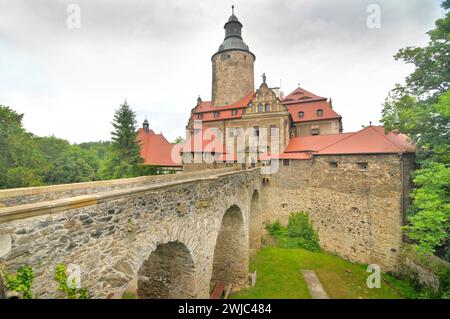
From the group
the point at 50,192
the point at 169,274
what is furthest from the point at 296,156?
the point at 50,192

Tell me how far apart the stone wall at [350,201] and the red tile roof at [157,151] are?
14.8 meters

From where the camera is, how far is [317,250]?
16.9 m

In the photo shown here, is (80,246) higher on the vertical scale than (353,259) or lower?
higher

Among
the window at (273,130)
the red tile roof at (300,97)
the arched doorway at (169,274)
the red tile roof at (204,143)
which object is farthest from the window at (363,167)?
the arched doorway at (169,274)

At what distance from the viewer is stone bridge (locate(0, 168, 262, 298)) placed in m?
2.93

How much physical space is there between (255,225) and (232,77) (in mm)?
19706

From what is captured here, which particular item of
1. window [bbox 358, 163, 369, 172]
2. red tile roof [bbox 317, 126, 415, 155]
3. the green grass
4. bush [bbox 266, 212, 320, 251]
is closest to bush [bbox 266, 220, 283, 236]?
bush [bbox 266, 212, 320, 251]

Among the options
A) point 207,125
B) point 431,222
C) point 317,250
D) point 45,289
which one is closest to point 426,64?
point 431,222

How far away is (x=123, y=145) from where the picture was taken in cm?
2484

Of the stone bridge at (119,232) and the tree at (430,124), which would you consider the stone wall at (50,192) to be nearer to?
the stone bridge at (119,232)

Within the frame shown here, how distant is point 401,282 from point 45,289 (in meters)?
18.3
